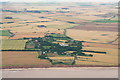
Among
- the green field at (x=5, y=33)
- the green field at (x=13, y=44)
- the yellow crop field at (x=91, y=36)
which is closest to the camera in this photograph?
the green field at (x=13, y=44)

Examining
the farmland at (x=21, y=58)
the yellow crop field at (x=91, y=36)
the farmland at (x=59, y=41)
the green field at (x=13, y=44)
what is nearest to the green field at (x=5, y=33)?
the farmland at (x=59, y=41)

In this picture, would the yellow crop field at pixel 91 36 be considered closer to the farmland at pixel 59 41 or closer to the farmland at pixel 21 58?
the farmland at pixel 59 41

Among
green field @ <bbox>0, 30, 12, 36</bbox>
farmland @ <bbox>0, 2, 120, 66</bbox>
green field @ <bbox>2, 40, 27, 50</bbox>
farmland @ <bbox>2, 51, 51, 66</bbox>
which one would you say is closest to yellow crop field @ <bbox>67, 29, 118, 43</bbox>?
farmland @ <bbox>0, 2, 120, 66</bbox>

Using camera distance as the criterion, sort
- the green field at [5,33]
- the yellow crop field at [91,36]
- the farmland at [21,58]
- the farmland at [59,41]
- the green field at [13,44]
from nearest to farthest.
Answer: the farmland at [21,58] → the farmland at [59,41] → the green field at [13,44] → the yellow crop field at [91,36] → the green field at [5,33]

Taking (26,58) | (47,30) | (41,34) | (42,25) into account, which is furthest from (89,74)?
(42,25)

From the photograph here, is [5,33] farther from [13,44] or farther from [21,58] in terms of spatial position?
[21,58]

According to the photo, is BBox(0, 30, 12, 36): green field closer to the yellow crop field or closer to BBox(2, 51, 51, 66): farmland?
BBox(2, 51, 51, 66): farmland

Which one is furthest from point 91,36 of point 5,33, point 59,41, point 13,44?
point 5,33
